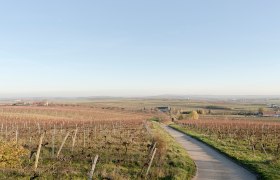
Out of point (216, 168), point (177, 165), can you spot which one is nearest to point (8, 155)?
point (177, 165)

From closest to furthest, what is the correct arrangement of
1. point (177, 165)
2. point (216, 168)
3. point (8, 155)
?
point (8, 155) → point (216, 168) → point (177, 165)

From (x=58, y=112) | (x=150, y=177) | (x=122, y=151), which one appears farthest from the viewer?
(x=58, y=112)

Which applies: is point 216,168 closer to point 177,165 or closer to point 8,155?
point 177,165

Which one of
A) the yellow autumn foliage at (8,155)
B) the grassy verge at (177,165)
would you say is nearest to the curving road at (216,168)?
the grassy verge at (177,165)

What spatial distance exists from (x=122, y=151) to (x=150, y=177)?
9.35 meters

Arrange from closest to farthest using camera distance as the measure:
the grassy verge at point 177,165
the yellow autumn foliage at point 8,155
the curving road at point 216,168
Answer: the yellow autumn foliage at point 8,155 → the curving road at point 216,168 → the grassy verge at point 177,165

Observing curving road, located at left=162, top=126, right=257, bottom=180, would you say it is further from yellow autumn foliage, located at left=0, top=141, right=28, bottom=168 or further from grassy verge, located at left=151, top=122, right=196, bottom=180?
yellow autumn foliage, located at left=0, top=141, right=28, bottom=168

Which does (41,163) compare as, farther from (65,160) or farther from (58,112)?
(58,112)

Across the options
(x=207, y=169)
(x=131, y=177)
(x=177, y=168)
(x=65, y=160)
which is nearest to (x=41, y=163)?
(x=65, y=160)

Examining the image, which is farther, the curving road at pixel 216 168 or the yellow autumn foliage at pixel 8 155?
the curving road at pixel 216 168

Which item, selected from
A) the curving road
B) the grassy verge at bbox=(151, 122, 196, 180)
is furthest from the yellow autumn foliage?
the curving road

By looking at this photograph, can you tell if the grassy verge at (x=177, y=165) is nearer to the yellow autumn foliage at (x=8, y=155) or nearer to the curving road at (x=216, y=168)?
the curving road at (x=216, y=168)

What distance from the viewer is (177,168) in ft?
70.1

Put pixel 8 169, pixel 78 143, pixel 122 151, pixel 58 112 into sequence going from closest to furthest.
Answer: pixel 8 169, pixel 122 151, pixel 78 143, pixel 58 112
